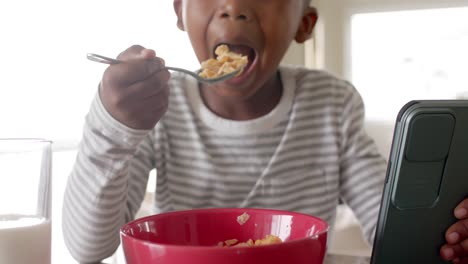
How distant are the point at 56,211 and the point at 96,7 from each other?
2.23 ft

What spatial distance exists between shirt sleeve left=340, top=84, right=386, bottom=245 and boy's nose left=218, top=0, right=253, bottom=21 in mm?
252

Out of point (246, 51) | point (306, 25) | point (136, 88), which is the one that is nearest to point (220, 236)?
point (136, 88)

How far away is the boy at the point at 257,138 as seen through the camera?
0.75 meters

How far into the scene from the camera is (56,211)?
51.0 inches

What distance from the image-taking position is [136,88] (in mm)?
Result: 591

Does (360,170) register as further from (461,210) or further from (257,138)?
(461,210)

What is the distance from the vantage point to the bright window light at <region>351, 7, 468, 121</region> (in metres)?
2.46

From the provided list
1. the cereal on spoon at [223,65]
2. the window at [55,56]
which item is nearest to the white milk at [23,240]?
the cereal on spoon at [223,65]

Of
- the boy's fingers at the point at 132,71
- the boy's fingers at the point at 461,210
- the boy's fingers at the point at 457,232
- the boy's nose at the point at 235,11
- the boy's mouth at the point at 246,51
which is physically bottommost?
the boy's fingers at the point at 457,232

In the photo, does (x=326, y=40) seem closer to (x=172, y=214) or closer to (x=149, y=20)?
(x=149, y=20)

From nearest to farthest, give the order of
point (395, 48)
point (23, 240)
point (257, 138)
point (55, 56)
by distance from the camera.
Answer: point (23, 240) < point (257, 138) < point (55, 56) < point (395, 48)

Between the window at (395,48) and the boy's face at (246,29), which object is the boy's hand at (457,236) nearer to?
the boy's face at (246,29)

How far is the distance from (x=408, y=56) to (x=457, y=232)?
Answer: 2012 millimetres

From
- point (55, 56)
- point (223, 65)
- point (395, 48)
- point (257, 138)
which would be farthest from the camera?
point (395, 48)
